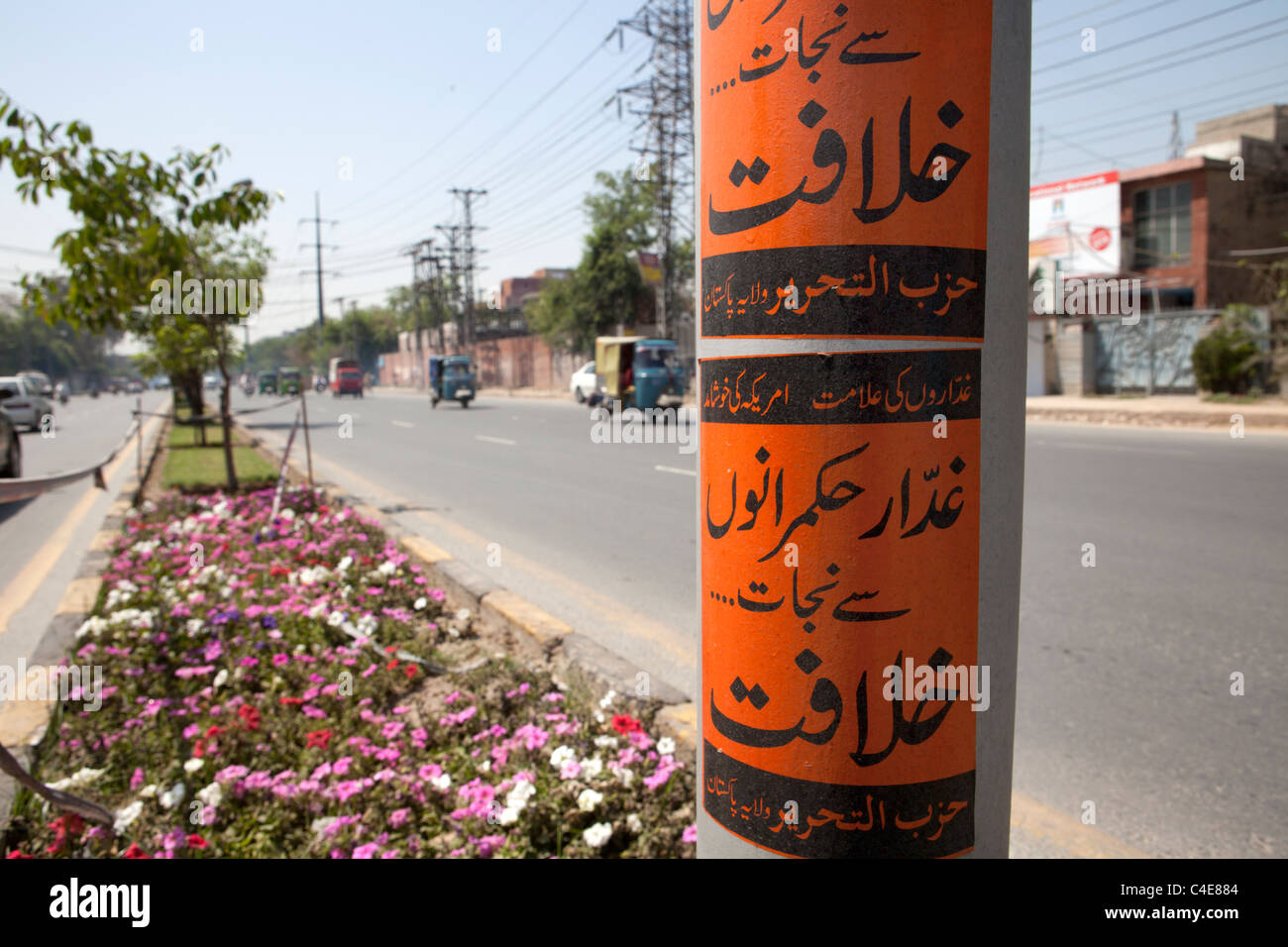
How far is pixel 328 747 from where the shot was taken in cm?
323

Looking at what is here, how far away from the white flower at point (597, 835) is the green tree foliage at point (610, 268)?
43892 millimetres

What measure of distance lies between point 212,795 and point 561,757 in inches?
41.9

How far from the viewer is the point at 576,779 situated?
2.83m

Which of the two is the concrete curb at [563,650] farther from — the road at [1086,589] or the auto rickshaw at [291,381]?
the auto rickshaw at [291,381]

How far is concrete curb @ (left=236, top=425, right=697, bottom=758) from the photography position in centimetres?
341

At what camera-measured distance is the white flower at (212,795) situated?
2.76 meters

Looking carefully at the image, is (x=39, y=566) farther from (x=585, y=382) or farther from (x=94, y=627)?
(x=585, y=382)

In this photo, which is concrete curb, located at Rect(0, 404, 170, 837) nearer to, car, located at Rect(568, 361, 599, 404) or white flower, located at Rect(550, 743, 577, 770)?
white flower, located at Rect(550, 743, 577, 770)

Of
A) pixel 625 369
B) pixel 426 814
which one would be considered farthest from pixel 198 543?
pixel 625 369

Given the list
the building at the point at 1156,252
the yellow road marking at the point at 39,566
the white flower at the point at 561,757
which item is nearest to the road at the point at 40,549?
the yellow road marking at the point at 39,566

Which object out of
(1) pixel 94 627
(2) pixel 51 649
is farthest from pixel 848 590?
(2) pixel 51 649

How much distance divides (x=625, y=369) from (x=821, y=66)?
25830 mm

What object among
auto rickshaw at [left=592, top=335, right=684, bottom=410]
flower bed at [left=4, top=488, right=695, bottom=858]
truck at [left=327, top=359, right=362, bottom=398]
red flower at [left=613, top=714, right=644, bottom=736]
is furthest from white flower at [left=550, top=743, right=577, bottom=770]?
truck at [left=327, top=359, right=362, bottom=398]

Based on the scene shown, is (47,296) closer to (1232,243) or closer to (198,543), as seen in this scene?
(198,543)
